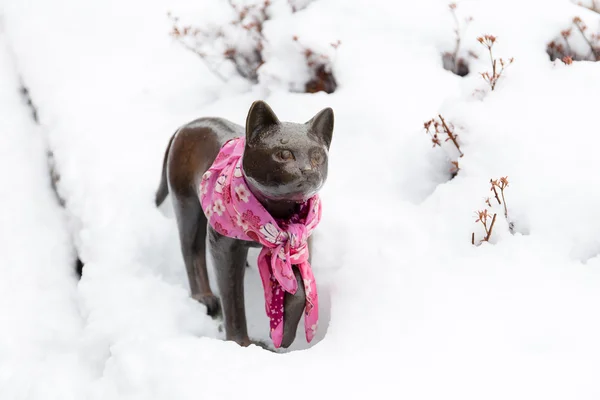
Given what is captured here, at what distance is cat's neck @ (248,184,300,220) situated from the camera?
6.07 ft

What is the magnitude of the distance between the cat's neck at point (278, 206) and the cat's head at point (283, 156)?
0.06 ft

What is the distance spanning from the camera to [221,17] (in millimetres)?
4141

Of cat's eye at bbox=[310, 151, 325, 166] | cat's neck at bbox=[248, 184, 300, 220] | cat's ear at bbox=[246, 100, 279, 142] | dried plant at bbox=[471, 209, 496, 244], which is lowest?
dried plant at bbox=[471, 209, 496, 244]

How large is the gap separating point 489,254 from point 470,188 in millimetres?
373

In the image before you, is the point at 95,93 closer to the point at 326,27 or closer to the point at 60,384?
the point at 326,27

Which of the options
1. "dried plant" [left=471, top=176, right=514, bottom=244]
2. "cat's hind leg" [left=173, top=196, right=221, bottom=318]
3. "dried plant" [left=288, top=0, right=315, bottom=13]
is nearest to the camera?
"dried plant" [left=471, top=176, right=514, bottom=244]

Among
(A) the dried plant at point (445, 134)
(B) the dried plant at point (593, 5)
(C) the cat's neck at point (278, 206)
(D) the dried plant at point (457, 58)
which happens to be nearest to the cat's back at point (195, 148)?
(C) the cat's neck at point (278, 206)

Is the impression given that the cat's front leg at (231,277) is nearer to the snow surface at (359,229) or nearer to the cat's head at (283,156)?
the snow surface at (359,229)

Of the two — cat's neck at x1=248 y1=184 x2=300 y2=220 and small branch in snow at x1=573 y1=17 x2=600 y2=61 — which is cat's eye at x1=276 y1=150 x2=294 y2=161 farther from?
small branch in snow at x1=573 y1=17 x2=600 y2=61

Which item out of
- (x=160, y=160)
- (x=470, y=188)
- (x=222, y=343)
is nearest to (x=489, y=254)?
(x=470, y=188)

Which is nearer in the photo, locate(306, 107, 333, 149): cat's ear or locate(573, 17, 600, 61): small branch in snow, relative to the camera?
locate(306, 107, 333, 149): cat's ear

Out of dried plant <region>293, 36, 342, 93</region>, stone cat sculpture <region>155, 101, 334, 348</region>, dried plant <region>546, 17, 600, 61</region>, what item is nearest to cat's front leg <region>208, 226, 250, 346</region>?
stone cat sculpture <region>155, 101, 334, 348</region>

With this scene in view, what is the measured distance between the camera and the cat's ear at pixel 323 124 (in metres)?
1.82

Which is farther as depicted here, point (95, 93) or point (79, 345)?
point (95, 93)
